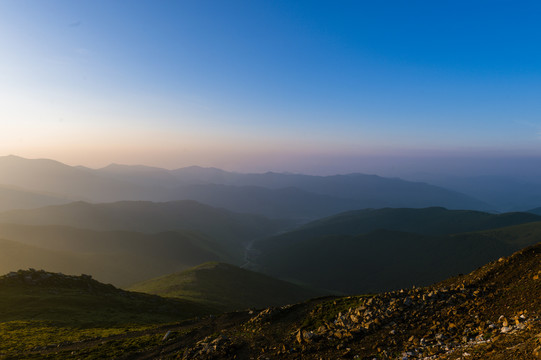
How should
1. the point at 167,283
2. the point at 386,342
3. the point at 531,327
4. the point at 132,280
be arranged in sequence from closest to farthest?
the point at 531,327 < the point at 386,342 < the point at 167,283 < the point at 132,280

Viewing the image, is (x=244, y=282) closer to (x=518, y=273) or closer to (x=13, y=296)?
(x=13, y=296)

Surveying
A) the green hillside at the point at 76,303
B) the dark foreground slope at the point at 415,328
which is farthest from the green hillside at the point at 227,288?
the dark foreground slope at the point at 415,328

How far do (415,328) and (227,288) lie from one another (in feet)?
409

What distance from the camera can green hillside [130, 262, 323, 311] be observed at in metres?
111

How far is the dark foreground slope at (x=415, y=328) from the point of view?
13.3 m

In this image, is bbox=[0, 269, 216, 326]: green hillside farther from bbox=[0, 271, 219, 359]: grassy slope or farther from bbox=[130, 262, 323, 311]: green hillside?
bbox=[130, 262, 323, 311]: green hillside

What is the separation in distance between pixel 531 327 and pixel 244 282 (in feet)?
476

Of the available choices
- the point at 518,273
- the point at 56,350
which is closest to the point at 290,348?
the point at 518,273

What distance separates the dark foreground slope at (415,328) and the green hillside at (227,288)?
271 ft

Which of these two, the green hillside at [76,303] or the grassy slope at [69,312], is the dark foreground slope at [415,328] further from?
the green hillside at [76,303]

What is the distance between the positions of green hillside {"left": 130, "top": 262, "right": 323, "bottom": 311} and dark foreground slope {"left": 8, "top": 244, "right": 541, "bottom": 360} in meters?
82.7

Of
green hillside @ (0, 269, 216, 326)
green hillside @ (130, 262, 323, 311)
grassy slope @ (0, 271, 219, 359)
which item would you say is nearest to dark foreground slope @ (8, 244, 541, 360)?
grassy slope @ (0, 271, 219, 359)

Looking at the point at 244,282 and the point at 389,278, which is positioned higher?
the point at 244,282

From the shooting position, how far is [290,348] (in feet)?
68.4
